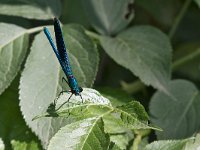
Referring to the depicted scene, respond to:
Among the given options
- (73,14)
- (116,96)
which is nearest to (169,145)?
(116,96)

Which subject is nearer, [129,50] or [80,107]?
[80,107]

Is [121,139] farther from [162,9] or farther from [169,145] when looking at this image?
[162,9]

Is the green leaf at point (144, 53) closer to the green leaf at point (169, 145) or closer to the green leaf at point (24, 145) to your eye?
the green leaf at point (169, 145)

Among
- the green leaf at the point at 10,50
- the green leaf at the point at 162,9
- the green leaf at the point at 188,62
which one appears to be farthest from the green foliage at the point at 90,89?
the green leaf at the point at 162,9

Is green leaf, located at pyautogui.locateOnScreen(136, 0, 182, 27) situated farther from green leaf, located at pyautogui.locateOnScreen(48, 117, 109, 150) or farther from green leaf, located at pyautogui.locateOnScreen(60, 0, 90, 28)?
green leaf, located at pyautogui.locateOnScreen(48, 117, 109, 150)

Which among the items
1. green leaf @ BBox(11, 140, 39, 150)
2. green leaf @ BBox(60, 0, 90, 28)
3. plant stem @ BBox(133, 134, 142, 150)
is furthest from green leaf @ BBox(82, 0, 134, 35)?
green leaf @ BBox(11, 140, 39, 150)

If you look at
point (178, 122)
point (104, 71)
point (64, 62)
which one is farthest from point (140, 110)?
point (104, 71)

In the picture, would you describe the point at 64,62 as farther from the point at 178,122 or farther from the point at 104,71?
the point at 104,71
